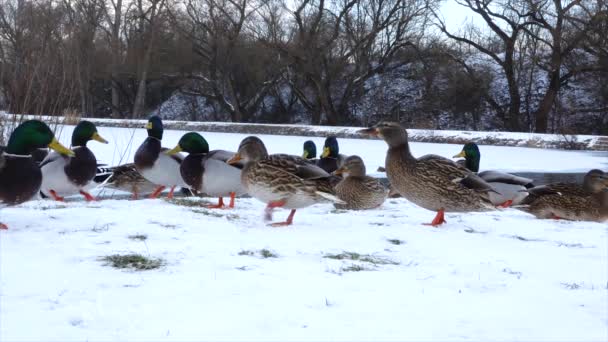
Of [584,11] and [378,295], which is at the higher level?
[584,11]

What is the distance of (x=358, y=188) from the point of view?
5.91 metres

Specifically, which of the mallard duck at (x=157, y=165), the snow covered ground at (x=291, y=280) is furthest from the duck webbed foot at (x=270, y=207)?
the mallard duck at (x=157, y=165)

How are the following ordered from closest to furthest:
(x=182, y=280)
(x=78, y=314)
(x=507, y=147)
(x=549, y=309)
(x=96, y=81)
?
1. (x=78, y=314)
2. (x=549, y=309)
3. (x=182, y=280)
4. (x=507, y=147)
5. (x=96, y=81)

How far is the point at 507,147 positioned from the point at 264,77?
554 inches

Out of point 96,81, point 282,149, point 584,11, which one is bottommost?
point 282,149

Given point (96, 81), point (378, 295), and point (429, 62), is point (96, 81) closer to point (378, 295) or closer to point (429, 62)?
point (429, 62)

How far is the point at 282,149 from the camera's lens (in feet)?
43.2

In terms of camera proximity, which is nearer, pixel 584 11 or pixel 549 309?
pixel 549 309

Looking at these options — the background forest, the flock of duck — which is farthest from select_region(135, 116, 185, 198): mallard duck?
the background forest

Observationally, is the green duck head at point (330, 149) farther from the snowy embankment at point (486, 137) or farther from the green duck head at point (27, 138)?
the snowy embankment at point (486, 137)

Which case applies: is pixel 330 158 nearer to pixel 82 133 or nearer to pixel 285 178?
pixel 82 133

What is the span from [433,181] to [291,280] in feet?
6.83

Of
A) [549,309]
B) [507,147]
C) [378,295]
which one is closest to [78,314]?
[378,295]

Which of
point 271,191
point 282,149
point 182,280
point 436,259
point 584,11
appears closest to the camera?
point 182,280
